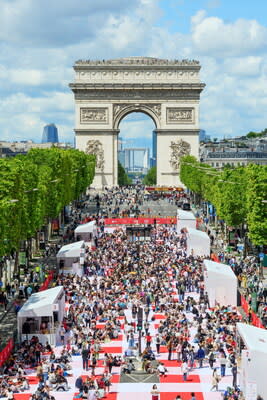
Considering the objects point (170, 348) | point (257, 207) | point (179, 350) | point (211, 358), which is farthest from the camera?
point (257, 207)

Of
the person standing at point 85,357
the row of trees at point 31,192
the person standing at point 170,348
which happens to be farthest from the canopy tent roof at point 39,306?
the person standing at point 170,348

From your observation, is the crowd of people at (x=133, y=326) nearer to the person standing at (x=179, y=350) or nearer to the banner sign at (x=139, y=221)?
the person standing at (x=179, y=350)

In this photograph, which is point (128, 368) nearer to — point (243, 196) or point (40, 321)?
point (40, 321)

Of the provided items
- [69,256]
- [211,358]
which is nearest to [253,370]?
[211,358]

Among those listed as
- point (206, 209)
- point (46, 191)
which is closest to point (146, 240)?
point (46, 191)

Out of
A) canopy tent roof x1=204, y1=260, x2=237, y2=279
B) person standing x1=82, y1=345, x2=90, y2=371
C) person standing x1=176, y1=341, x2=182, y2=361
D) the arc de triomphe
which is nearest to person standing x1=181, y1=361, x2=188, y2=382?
person standing x1=176, y1=341, x2=182, y2=361

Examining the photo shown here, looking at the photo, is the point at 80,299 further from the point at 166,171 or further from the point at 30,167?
the point at 166,171
